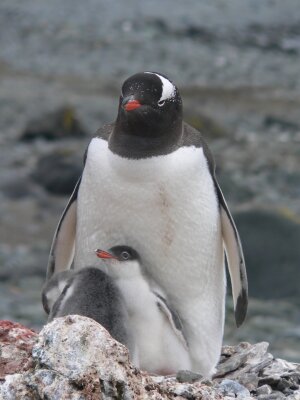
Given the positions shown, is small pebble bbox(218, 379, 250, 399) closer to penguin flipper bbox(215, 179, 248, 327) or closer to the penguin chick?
the penguin chick

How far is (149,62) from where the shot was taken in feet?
70.0

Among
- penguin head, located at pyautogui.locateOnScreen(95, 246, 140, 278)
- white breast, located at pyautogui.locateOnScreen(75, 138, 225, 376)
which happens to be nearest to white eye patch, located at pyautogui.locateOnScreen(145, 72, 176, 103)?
white breast, located at pyautogui.locateOnScreen(75, 138, 225, 376)

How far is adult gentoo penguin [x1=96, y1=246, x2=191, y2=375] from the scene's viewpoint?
19.4 feet

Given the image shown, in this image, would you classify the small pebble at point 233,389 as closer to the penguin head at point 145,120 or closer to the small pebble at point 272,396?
the small pebble at point 272,396

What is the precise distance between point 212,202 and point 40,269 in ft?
23.8

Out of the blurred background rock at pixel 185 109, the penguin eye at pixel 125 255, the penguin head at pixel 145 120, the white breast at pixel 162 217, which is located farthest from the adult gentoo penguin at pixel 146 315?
the blurred background rock at pixel 185 109

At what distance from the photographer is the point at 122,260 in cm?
589

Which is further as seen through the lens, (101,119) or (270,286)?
(101,119)

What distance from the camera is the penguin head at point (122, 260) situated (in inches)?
231

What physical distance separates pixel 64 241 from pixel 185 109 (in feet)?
39.5

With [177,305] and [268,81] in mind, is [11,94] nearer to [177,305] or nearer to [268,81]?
[268,81]

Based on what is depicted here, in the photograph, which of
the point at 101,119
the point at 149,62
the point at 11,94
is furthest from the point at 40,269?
the point at 149,62

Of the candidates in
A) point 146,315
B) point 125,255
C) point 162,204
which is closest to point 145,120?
point 162,204

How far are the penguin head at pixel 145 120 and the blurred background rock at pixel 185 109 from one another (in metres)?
5.74
